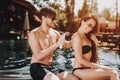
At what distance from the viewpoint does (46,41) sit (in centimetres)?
248

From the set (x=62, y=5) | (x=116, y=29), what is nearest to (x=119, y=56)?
(x=116, y=29)

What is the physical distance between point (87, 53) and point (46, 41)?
A: 35cm

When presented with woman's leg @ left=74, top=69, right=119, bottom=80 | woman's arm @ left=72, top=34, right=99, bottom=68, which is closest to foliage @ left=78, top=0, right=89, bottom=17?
woman's arm @ left=72, top=34, right=99, bottom=68

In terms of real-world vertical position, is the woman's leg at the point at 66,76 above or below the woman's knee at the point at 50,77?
below

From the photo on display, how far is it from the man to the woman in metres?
0.09

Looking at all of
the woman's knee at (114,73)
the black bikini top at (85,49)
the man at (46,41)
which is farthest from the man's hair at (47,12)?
the woman's knee at (114,73)

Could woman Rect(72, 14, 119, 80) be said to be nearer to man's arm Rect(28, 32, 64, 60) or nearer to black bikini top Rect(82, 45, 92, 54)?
black bikini top Rect(82, 45, 92, 54)

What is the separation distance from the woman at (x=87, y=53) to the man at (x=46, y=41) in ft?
0.30

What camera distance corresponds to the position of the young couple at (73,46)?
95.9 inches

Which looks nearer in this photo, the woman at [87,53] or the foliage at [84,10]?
the woman at [87,53]

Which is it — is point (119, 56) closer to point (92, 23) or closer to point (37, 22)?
point (92, 23)

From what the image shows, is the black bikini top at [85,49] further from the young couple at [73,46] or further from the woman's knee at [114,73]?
the woman's knee at [114,73]

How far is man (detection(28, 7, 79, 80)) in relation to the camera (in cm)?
244

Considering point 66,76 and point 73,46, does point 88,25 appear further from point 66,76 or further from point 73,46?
point 66,76
